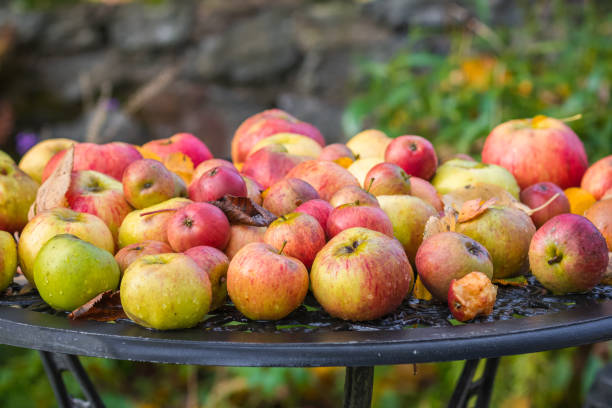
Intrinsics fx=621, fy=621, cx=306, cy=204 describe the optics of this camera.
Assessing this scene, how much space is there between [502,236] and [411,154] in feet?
1.06

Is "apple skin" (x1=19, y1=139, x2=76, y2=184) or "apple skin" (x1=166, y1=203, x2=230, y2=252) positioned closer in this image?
"apple skin" (x1=166, y1=203, x2=230, y2=252)

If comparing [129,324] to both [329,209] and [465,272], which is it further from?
[465,272]

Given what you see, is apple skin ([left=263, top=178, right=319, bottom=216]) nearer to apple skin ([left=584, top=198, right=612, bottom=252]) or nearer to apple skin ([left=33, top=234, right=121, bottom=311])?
apple skin ([left=33, top=234, right=121, bottom=311])

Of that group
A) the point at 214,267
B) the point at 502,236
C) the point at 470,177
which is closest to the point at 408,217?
the point at 502,236

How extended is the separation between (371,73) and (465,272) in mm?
2702

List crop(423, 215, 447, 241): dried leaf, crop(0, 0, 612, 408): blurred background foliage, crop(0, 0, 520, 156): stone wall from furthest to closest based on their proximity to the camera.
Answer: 1. crop(0, 0, 520, 156): stone wall
2. crop(0, 0, 612, 408): blurred background foliage
3. crop(423, 215, 447, 241): dried leaf

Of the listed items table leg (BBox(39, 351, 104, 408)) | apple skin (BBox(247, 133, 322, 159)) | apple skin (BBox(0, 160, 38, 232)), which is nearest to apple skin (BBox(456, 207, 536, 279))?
apple skin (BBox(247, 133, 322, 159))

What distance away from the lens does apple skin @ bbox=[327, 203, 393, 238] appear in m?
1.11

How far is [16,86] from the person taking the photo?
12.7ft

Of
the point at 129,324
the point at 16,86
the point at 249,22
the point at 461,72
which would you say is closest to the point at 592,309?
the point at 129,324

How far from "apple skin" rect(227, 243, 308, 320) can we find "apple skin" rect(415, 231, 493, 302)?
209 mm

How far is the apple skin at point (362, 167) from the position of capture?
1407 mm

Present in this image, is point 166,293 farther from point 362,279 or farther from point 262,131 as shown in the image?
point 262,131

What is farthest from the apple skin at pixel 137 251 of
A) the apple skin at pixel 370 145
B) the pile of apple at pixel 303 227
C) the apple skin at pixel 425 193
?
the apple skin at pixel 370 145
